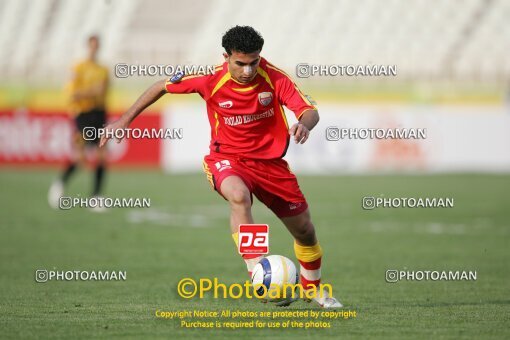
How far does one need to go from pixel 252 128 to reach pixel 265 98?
0.27 metres

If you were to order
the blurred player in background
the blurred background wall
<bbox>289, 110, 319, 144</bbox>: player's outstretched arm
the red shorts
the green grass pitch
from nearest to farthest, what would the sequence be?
the green grass pitch < <bbox>289, 110, 319, 144</bbox>: player's outstretched arm < the red shorts < the blurred player in background < the blurred background wall

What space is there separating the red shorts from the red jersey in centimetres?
7

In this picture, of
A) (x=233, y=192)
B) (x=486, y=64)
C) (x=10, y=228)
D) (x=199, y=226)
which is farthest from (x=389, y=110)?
(x=233, y=192)

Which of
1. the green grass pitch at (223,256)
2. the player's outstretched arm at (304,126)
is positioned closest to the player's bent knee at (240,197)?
the player's outstretched arm at (304,126)

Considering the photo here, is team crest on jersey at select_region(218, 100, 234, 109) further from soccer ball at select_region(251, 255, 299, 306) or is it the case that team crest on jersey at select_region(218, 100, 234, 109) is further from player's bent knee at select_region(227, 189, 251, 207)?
soccer ball at select_region(251, 255, 299, 306)

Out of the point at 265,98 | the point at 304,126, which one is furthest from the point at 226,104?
the point at 304,126

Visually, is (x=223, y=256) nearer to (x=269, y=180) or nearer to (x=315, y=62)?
(x=269, y=180)

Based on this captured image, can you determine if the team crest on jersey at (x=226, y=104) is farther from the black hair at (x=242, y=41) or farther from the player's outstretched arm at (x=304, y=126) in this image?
the player's outstretched arm at (x=304, y=126)

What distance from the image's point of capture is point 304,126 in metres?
6.84

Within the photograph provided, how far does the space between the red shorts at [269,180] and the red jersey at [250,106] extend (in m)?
Result: 0.07

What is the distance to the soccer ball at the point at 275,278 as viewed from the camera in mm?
6797

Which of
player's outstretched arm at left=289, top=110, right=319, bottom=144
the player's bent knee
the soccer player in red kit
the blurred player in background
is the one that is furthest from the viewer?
the blurred player in background

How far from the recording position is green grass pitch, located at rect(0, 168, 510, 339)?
6.55 metres

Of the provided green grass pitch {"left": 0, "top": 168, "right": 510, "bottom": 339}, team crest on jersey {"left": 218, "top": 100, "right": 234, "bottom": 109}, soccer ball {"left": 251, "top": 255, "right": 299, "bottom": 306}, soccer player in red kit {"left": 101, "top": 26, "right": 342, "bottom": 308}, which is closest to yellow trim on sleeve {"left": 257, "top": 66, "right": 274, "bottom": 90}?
soccer player in red kit {"left": 101, "top": 26, "right": 342, "bottom": 308}
